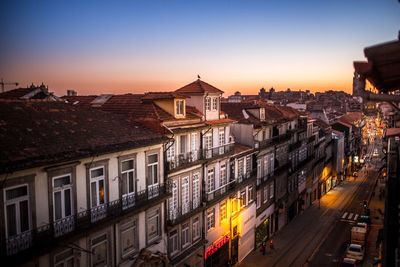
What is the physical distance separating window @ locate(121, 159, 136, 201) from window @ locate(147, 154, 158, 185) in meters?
1.56

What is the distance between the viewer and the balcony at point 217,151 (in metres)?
29.2

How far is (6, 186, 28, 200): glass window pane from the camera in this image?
14.7 meters

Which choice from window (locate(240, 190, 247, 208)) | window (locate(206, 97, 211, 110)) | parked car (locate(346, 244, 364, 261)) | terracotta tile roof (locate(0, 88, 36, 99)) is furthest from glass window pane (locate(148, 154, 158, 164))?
parked car (locate(346, 244, 364, 261))

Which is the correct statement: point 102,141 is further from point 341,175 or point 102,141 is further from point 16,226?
point 341,175

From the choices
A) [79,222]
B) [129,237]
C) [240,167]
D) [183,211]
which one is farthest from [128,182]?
[240,167]

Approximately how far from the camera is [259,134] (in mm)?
39062

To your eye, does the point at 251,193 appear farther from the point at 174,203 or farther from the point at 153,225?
the point at 153,225

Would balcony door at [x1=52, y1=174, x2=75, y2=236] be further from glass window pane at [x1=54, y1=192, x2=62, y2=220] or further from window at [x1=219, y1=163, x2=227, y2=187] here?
window at [x1=219, y1=163, x2=227, y2=187]

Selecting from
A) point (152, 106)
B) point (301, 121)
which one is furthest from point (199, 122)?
point (301, 121)

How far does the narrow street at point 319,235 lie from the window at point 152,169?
55.7ft

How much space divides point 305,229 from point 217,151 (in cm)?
2210

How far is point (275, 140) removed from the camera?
141ft

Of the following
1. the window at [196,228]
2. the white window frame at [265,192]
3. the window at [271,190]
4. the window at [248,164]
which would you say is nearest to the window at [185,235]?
the window at [196,228]

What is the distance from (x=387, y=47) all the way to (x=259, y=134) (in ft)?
114
